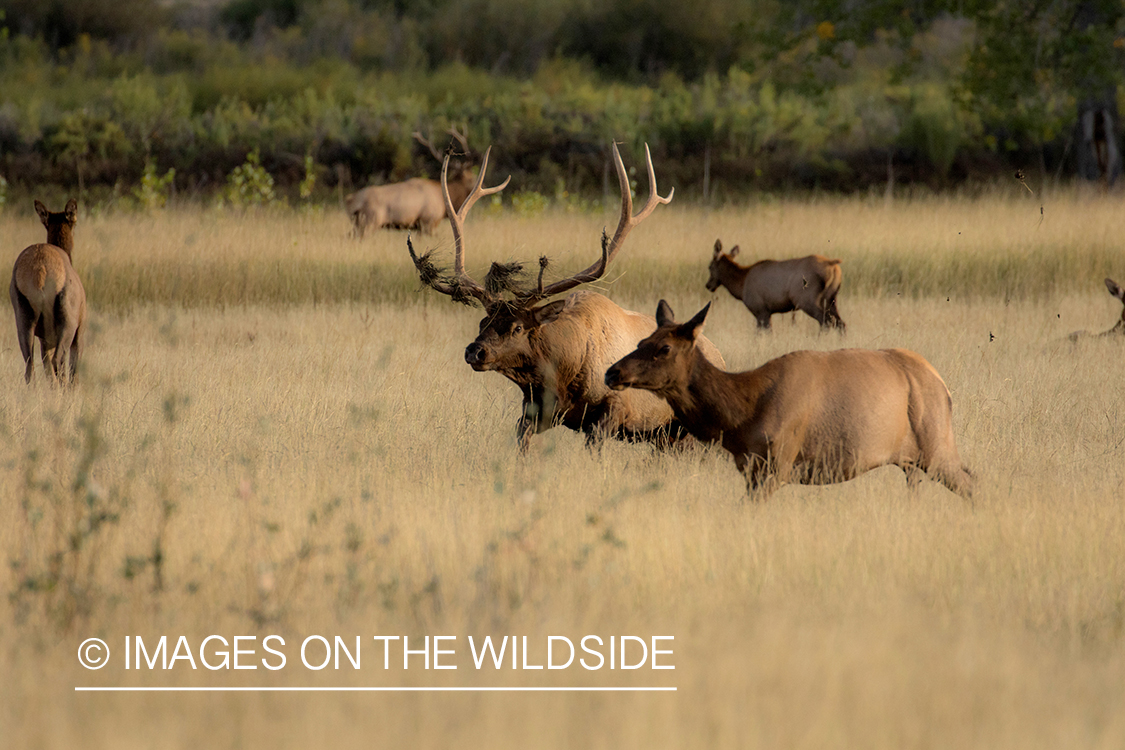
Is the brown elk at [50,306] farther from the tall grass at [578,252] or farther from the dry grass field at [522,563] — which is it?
the tall grass at [578,252]

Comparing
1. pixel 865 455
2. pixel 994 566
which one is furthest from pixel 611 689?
pixel 865 455

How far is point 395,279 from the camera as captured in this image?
581 inches

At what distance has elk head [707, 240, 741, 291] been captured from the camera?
1288cm

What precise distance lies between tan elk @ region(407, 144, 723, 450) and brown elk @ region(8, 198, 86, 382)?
3083 millimetres

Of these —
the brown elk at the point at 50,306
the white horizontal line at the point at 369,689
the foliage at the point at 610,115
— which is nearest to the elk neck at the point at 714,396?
the white horizontal line at the point at 369,689

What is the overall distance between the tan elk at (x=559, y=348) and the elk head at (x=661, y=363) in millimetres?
996

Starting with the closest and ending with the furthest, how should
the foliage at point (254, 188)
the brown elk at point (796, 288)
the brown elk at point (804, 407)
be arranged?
the brown elk at point (804, 407) → the brown elk at point (796, 288) → the foliage at point (254, 188)

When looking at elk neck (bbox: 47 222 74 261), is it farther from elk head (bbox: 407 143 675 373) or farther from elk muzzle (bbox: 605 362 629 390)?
elk muzzle (bbox: 605 362 629 390)

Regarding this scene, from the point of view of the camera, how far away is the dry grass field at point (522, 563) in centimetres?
347

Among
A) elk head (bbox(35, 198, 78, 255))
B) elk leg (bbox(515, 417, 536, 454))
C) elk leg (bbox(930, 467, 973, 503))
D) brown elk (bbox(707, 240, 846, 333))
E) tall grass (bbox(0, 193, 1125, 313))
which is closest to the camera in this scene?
elk leg (bbox(930, 467, 973, 503))

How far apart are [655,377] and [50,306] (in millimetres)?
4762

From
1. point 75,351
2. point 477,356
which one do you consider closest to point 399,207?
point 75,351

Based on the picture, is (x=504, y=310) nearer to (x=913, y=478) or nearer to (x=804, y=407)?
(x=804, y=407)

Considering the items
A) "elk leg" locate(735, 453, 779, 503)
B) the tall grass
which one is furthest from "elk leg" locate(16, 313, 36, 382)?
"elk leg" locate(735, 453, 779, 503)
